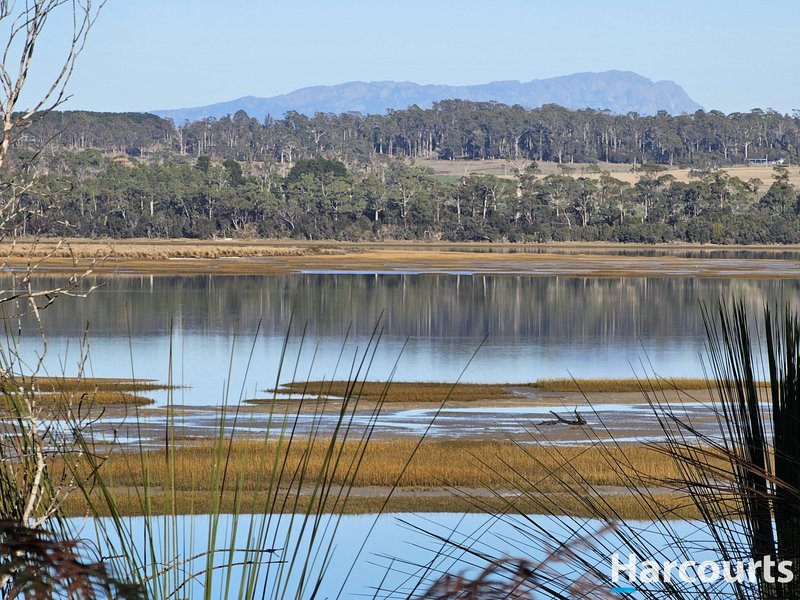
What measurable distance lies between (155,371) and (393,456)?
12841mm

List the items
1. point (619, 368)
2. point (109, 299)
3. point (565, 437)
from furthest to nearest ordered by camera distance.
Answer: point (109, 299) → point (619, 368) → point (565, 437)

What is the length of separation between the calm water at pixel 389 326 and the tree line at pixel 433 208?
49.0 metres

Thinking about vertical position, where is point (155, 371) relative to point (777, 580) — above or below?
below

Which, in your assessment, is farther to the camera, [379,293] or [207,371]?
[379,293]

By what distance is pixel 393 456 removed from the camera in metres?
14.6

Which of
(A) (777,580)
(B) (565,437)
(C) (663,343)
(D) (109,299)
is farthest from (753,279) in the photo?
(A) (777,580)

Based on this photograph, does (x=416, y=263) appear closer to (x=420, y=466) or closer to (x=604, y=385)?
(x=604, y=385)

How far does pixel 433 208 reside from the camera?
108m

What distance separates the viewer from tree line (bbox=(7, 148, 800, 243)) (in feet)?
340

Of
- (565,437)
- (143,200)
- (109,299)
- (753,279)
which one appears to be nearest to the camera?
(565,437)

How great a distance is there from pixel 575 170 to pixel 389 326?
118 metres

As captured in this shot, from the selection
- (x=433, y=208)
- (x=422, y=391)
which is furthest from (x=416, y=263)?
(x=422, y=391)

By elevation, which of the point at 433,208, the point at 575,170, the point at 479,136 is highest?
the point at 479,136

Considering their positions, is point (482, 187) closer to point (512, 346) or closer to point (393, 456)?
point (512, 346)
